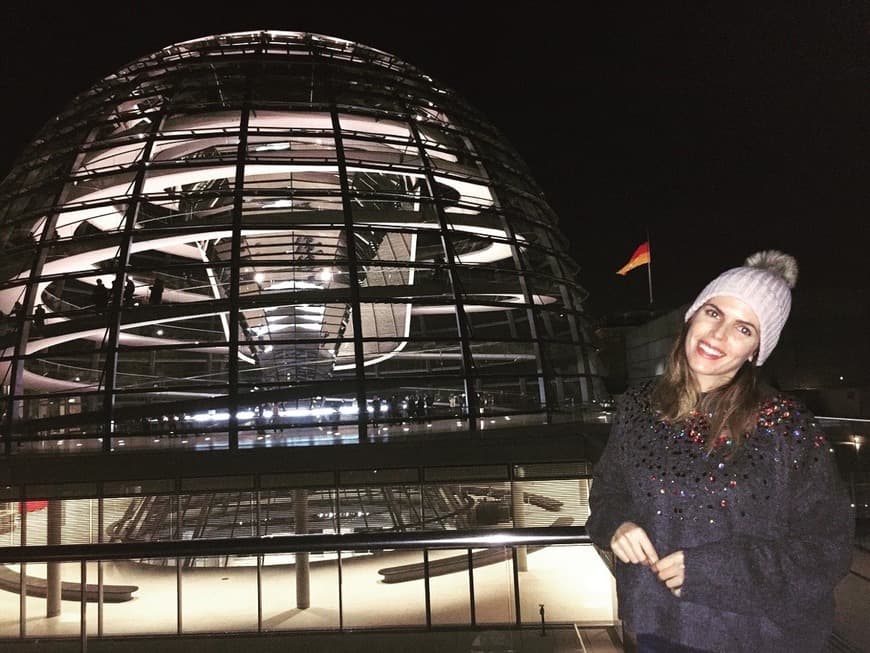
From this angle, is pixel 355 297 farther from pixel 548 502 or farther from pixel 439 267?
pixel 548 502

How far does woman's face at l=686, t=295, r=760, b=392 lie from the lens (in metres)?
1.75

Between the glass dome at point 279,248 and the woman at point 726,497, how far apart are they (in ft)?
32.9

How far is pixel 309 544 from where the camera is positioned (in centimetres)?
259

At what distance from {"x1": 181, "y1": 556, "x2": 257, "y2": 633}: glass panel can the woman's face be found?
3.11m

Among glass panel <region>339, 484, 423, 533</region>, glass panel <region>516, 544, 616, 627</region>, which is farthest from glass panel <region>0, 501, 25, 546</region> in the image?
glass panel <region>516, 544, 616, 627</region>

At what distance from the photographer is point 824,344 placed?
1174 inches

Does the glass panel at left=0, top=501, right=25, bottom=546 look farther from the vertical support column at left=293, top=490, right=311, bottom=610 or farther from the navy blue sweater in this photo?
the navy blue sweater

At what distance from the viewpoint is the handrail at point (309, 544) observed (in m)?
2.49

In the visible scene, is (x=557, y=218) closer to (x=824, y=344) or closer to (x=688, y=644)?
(x=824, y=344)

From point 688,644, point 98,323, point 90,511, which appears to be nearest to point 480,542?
point 688,644

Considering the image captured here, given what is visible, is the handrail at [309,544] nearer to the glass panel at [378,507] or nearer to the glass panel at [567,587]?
the glass panel at [567,587]

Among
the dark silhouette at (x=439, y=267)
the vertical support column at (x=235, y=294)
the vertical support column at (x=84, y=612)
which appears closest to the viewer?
the vertical support column at (x=84, y=612)

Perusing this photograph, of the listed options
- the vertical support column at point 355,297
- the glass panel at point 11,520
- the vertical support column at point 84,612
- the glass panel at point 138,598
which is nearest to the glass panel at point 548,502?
the vertical support column at point 355,297

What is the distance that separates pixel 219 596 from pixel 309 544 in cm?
335
